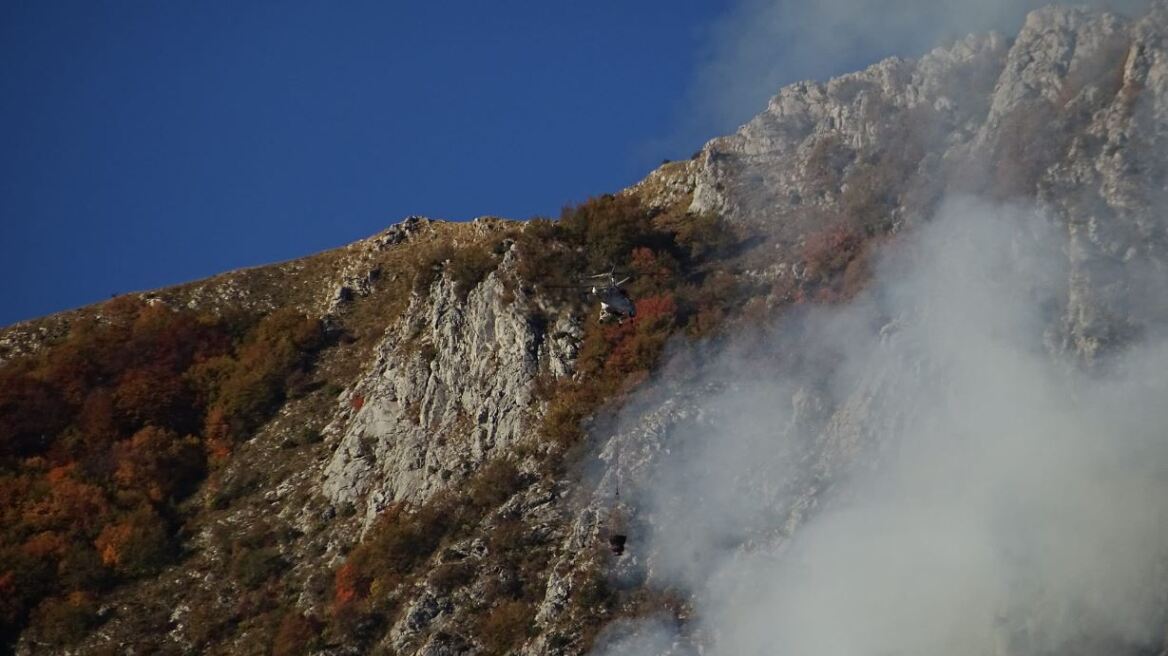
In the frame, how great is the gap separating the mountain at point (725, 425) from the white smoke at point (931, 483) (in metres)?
0.12

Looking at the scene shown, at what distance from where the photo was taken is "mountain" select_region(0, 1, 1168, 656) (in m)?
48.1

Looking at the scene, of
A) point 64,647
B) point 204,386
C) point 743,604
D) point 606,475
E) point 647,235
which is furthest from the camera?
point 204,386

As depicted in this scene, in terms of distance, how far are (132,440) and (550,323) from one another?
902 inches

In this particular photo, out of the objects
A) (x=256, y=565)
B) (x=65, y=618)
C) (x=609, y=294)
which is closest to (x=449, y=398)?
(x=609, y=294)

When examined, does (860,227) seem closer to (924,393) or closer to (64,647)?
(924,393)

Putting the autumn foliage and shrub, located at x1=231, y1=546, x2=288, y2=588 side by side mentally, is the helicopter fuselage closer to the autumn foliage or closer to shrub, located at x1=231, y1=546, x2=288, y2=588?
shrub, located at x1=231, y1=546, x2=288, y2=588

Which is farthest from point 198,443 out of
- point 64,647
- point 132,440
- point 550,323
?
point 550,323

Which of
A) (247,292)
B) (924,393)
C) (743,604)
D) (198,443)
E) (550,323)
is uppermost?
(247,292)

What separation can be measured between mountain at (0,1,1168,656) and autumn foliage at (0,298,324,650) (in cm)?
19

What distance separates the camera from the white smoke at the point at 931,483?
147 ft

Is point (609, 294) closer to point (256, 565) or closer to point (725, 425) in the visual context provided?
point (725, 425)

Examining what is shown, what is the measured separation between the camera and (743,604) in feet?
160

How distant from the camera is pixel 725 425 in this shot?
179 feet

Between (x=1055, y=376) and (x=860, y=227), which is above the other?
(x=860, y=227)
